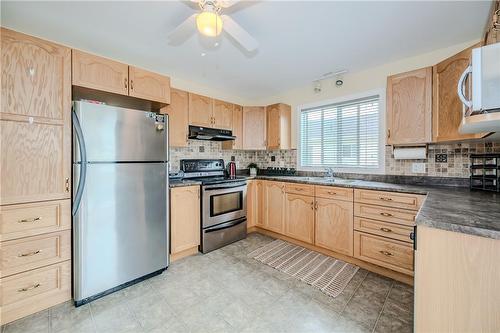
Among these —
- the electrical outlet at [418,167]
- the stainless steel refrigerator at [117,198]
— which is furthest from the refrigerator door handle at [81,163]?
the electrical outlet at [418,167]

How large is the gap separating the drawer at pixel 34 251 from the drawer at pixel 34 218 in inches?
1.9

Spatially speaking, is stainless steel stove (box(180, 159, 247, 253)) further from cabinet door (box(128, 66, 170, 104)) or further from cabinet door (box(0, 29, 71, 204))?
cabinet door (box(0, 29, 71, 204))

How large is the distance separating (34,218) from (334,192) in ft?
9.21

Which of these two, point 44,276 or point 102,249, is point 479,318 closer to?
point 102,249

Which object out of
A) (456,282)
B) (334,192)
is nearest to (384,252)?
(334,192)

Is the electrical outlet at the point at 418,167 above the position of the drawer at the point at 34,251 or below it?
above

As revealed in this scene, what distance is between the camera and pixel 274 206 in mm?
3211

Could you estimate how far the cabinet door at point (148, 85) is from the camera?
2.14m

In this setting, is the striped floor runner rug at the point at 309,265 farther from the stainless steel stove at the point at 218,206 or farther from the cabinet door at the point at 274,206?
the stainless steel stove at the point at 218,206

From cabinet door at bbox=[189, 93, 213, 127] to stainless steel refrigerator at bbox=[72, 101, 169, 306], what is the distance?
79cm

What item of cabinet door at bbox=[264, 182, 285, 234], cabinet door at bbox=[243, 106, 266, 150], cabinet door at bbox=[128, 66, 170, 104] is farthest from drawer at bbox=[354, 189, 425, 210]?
cabinet door at bbox=[128, 66, 170, 104]

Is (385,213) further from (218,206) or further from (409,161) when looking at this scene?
(218,206)

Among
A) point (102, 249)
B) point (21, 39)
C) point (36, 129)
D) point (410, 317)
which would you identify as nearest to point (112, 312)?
point (102, 249)

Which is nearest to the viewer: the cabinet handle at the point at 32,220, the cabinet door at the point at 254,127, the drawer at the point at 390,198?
the cabinet handle at the point at 32,220
